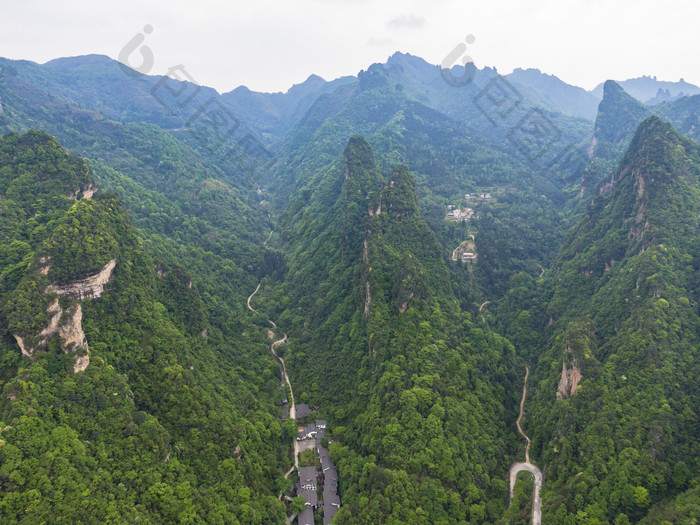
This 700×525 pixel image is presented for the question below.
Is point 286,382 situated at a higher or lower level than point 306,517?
higher

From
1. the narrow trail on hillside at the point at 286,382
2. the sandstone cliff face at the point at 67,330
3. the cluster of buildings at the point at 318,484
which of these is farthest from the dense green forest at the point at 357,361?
the cluster of buildings at the point at 318,484

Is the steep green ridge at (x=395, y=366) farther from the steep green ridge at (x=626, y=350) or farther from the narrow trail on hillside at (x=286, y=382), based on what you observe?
the steep green ridge at (x=626, y=350)

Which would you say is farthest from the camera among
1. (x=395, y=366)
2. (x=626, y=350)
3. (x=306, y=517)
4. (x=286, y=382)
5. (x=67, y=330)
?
(x=286, y=382)

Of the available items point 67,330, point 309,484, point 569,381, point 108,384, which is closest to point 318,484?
point 309,484

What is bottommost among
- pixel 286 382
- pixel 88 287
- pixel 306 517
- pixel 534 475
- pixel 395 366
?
pixel 306 517

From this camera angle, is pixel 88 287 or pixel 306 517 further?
pixel 88 287

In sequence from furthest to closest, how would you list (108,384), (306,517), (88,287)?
(88,287) < (306,517) < (108,384)

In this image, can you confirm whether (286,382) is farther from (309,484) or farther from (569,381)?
(569,381)
